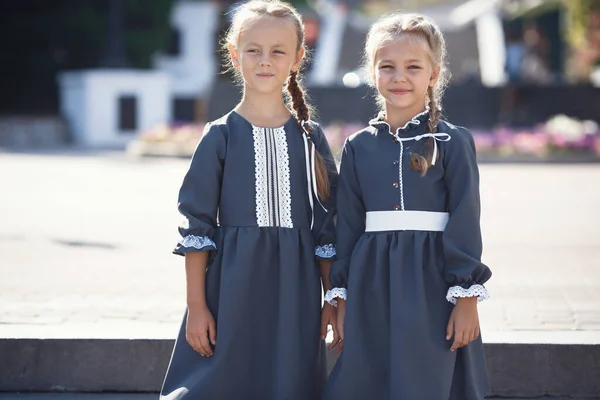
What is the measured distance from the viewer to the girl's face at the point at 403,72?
321 centimetres

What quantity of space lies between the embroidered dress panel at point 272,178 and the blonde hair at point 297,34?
107mm

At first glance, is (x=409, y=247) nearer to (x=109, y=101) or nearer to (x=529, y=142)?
(x=529, y=142)

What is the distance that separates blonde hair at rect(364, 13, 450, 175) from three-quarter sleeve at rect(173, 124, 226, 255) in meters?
0.60

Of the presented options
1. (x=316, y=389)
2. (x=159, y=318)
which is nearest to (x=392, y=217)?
(x=316, y=389)

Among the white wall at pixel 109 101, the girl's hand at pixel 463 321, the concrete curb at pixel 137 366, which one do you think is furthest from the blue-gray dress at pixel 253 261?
the white wall at pixel 109 101

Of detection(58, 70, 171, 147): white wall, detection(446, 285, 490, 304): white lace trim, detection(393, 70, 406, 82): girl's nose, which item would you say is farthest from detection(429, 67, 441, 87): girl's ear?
detection(58, 70, 171, 147): white wall

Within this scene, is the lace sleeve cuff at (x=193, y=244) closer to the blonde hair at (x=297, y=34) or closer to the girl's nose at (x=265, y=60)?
the blonde hair at (x=297, y=34)

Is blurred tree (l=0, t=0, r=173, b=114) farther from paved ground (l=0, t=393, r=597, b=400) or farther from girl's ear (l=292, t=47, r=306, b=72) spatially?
girl's ear (l=292, t=47, r=306, b=72)

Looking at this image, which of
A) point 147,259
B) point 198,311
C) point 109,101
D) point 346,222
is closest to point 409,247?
point 346,222

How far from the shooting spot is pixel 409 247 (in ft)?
10.4

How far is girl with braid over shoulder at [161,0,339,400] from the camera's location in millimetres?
3242

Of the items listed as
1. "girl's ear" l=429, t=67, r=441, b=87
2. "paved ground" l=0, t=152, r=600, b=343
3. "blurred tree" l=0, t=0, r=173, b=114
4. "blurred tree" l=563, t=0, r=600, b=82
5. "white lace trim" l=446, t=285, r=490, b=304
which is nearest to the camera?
"white lace trim" l=446, t=285, r=490, b=304

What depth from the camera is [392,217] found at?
321 cm

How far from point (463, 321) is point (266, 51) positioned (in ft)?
3.55
